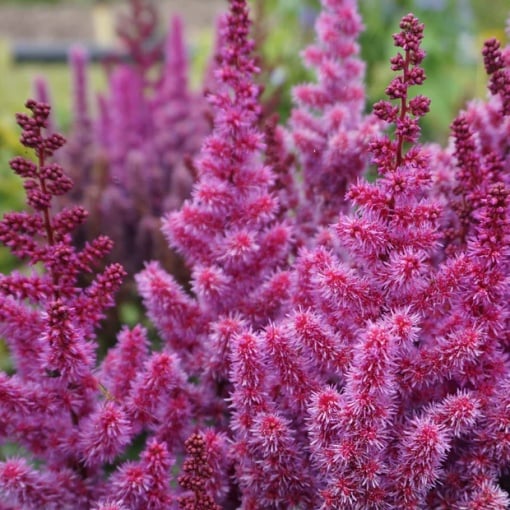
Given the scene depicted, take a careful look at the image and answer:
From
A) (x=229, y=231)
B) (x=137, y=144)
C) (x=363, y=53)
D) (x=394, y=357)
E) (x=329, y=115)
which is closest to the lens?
(x=394, y=357)

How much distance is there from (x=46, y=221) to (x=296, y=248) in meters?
0.37

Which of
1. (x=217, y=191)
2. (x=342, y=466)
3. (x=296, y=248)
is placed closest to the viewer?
(x=342, y=466)

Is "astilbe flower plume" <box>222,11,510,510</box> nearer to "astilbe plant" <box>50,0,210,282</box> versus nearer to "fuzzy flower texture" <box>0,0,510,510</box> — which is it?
"fuzzy flower texture" <box>0,0,510,510</box>

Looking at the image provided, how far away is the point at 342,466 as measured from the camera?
2.78ft

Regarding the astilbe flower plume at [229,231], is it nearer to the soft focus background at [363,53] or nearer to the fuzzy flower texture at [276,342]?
the fuzzy flower texture at [276,342]

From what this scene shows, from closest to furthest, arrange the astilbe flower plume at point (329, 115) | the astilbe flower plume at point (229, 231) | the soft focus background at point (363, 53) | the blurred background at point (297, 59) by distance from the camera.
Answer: the astilbe flower plume at point (229, 231), the astilbe flower plume at point (329, 115), the blurred background at point (297, 59), the soft focus background at point (363, 53)

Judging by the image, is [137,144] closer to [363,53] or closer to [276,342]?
[363,53]

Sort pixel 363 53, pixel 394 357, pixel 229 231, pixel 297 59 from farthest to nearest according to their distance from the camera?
pixel 297 59 → pixel 363 53 → pixel 229 231 → pixel 394 357

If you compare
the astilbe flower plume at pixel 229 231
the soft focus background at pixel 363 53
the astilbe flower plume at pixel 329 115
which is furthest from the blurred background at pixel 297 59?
the astilbe flower plume at pixel 229 231

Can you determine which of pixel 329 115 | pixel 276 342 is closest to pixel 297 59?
pixel 329 115

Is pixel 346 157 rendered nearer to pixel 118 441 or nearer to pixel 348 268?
pixel 348 268

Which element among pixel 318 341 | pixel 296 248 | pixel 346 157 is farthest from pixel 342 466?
pixel 346 157

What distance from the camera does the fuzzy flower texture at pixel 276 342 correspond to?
850 millimetres

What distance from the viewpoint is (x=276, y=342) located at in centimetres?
86
